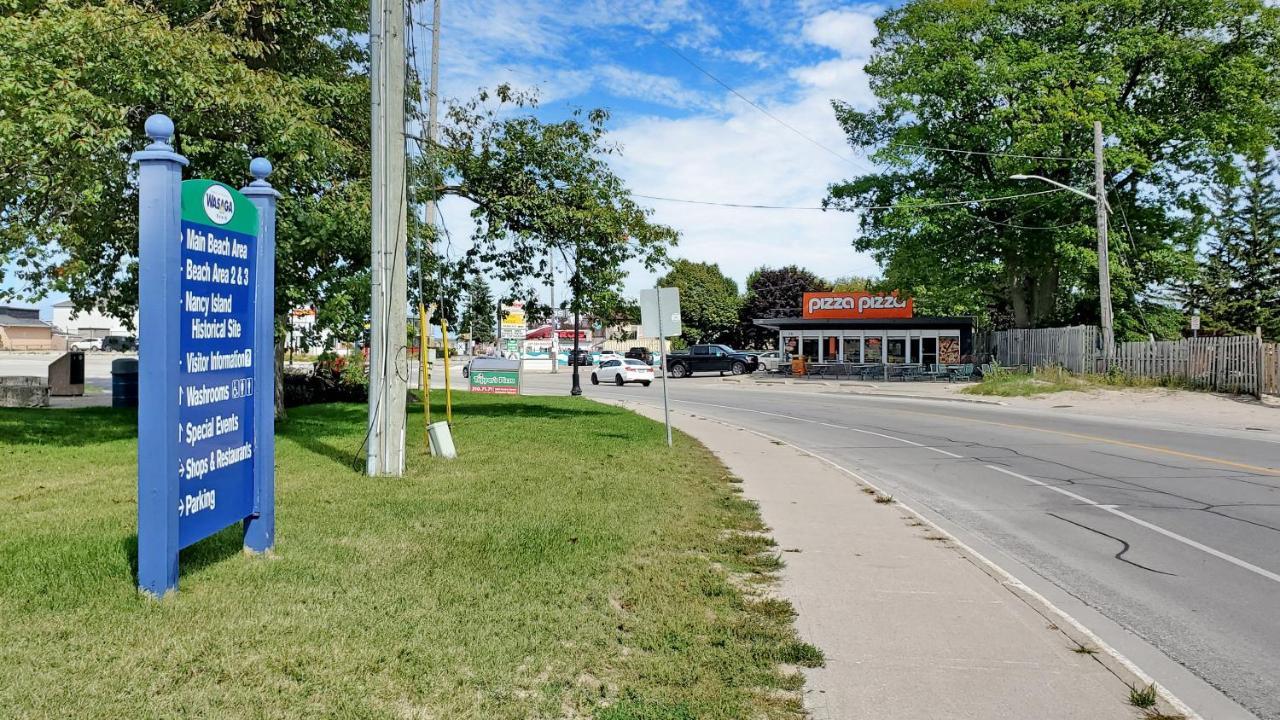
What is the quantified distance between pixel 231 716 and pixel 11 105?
10.8 m

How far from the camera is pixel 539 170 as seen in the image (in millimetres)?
15805

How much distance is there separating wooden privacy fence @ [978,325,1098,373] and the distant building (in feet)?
309

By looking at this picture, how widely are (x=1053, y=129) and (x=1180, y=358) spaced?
34.9 feet

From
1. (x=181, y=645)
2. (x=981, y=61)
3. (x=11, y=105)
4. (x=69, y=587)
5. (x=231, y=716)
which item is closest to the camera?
(x=231, y=716)

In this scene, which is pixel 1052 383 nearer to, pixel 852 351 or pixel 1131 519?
pixel 852 351

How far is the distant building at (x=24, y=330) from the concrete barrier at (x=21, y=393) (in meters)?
84.7

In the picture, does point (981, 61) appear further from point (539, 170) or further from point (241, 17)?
point (241, 17)

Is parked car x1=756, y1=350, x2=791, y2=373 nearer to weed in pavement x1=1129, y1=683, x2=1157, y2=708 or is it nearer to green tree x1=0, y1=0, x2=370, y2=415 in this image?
green tree x1=0, y1=0, x2=370, y2=415

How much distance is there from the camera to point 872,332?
158 ft

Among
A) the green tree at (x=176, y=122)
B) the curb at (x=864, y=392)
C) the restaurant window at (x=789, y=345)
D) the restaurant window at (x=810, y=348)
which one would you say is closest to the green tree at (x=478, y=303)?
the green tree at (x=176, y=122)

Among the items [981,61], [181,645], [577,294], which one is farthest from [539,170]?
[981,61]

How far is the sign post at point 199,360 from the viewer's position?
488cm

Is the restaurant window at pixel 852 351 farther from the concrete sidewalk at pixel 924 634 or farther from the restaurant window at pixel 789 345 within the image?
the concrete sidewalk at pixel 924 634

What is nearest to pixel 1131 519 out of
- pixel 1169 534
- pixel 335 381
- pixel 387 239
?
pixel 1169 534
